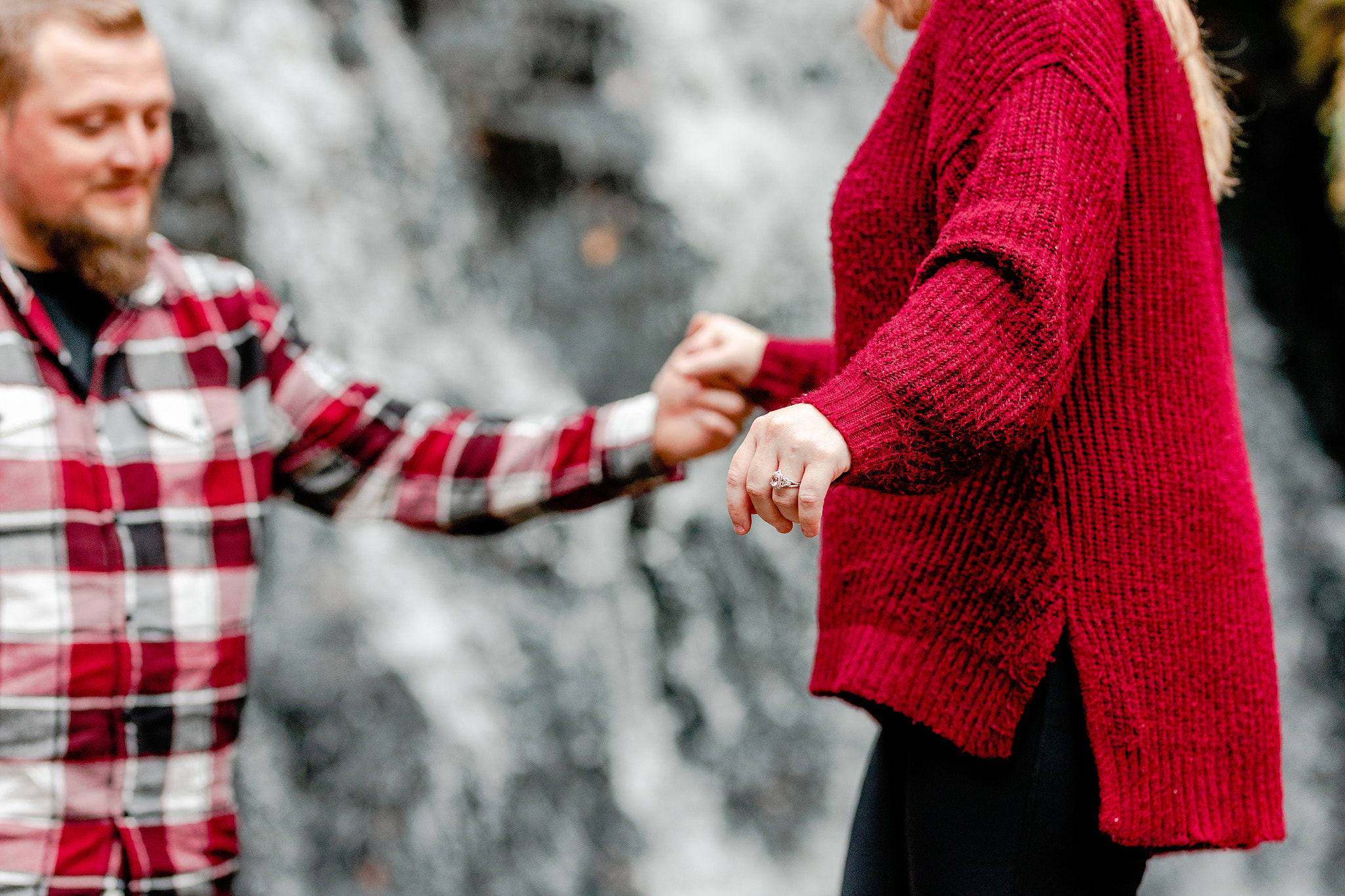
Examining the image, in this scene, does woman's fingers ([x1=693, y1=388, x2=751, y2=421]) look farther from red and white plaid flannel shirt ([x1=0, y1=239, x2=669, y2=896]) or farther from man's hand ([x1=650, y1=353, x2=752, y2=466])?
red and white plaid flannel shirt ([x1=0, y1=239, x2=669, y2=896])

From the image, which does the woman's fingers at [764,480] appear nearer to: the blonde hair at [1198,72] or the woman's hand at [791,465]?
the woman's hand at [791,465]

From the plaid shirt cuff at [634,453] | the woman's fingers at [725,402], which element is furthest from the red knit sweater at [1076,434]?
the plaid shirt cuff at [634,453]

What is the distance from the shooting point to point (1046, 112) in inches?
26.6

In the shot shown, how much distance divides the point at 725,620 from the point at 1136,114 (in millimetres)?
1904

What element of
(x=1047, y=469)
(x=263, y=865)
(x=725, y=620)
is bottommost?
(x=263, y=865)

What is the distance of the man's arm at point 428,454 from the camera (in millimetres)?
1357

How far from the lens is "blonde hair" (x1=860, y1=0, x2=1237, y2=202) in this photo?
0.78m

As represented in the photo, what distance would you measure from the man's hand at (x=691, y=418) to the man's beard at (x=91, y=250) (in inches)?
24.3

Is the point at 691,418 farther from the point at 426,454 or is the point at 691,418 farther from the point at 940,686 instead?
the point at 940,686

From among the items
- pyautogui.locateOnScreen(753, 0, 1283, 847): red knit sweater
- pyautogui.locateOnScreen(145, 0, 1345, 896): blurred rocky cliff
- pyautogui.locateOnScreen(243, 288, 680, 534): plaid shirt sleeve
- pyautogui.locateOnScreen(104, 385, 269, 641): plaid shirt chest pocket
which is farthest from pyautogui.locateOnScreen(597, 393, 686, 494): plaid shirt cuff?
pyautogui.locateOnScreen(145, 0, 1345, 896): blurred rocky cliff

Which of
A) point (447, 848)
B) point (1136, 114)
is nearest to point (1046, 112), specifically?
point (1136, 114)

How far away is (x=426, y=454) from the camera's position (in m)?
1.42

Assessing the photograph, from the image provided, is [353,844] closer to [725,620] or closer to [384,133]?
[725,620]

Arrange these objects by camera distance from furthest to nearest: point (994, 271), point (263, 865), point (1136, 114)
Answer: point (263, 865)
point (1136, 114)
point (994, 271)
